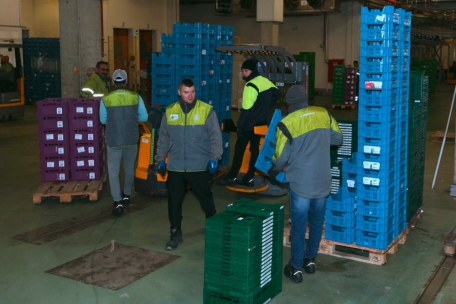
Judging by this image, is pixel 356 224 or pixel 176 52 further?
pixel 176 52

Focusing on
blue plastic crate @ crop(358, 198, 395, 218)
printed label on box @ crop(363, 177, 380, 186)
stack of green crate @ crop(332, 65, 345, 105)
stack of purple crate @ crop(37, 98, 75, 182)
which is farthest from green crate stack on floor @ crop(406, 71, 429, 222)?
stack of green crate @ crop(332, 65, 345, 105)

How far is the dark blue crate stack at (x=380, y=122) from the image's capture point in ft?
19.4

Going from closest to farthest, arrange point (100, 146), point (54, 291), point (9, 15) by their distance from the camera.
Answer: point (54, 291), point (100, 146), point (9, 15)

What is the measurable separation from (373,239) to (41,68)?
1910cm

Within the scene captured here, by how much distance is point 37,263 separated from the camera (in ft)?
20.5

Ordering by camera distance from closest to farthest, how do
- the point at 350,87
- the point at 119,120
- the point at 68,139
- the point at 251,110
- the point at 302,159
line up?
the point at 302,159, the point at 119,120, the point at 251,110, the point at 68,139, the point at 350,87

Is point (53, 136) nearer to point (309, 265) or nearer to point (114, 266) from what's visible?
point (114, 266)

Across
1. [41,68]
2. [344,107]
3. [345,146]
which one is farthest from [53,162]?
[344,107]

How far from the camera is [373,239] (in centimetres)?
621

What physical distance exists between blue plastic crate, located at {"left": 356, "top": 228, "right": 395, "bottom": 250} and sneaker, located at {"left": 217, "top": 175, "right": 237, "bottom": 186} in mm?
3391

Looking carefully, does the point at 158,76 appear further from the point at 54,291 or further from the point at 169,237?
the point at 54,291

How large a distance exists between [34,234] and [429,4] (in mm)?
25476

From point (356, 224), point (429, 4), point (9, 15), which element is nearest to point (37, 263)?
point (356, 224)

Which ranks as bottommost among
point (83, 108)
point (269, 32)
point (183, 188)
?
point (183, 188)
